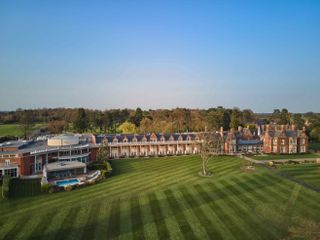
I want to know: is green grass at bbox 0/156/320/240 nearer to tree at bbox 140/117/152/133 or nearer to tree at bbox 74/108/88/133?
tree at bbox 140/117/152/133

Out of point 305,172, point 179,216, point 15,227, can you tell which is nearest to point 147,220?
point 179,216

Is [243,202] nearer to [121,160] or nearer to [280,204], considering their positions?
[280,204]

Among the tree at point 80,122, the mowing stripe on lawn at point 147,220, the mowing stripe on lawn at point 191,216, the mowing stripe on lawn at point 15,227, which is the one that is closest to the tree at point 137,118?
the tree at point 80,122

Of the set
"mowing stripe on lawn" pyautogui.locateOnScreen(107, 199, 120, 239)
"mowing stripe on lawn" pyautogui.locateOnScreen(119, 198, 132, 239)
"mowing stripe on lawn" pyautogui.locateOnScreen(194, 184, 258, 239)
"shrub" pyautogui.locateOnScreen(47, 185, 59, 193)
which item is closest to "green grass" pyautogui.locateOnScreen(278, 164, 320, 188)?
"mowing stripe on lawn" pyautogui.locateOnScreen(194, 184, 258, 239)

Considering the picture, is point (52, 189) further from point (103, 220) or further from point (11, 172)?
point (103, 220)

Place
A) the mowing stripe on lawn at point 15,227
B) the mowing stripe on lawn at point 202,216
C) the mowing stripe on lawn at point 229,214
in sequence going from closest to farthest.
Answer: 1. the mowing stripe on lawn at point 15,227
2. the mowing stripe on lawn at point 202,216
3. the mowing stripe on lawn at point 229,214

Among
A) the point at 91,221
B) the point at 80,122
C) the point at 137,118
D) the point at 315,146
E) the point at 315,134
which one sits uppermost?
the point at 137,118

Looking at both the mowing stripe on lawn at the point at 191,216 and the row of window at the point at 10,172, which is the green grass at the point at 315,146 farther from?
the row of window at the point at 10,172
